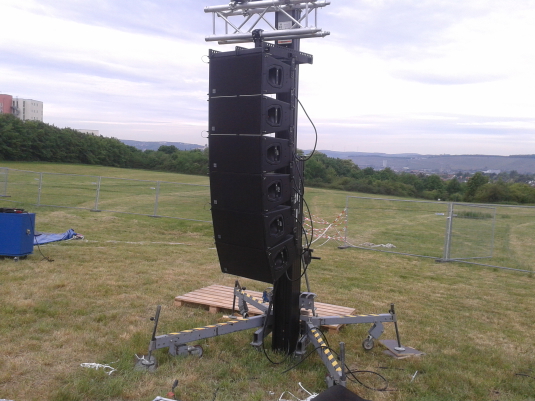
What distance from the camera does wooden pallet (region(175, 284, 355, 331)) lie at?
6.64 m

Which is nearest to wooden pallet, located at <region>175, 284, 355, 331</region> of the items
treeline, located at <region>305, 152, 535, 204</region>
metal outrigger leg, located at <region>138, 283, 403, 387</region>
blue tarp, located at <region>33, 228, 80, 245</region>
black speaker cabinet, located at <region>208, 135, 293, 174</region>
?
metal outrigger leg, located at <region>138, 283, 403, 387</region>

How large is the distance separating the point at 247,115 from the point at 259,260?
4.50 ft

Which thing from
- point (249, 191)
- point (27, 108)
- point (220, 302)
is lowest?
point (220, 302)

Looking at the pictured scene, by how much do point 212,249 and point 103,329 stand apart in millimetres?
6336

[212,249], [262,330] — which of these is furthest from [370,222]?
[262,330]

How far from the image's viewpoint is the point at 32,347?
Answer: 522 cm

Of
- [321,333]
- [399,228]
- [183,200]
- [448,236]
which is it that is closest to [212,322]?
[321,333]

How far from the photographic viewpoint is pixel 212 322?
640cm

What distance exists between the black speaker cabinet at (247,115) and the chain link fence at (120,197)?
12700mm

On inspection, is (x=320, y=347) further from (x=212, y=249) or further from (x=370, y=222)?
(x=370, y=222)

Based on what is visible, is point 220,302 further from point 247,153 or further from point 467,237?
point 467,237

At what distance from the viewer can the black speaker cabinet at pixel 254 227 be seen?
445 cm

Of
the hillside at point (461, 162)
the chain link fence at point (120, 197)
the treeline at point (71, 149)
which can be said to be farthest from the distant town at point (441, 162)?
the chain link fence at point (120, 197)

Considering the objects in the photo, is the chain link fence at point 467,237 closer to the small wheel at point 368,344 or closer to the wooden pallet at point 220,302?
the wooden pallet at point 220,302
